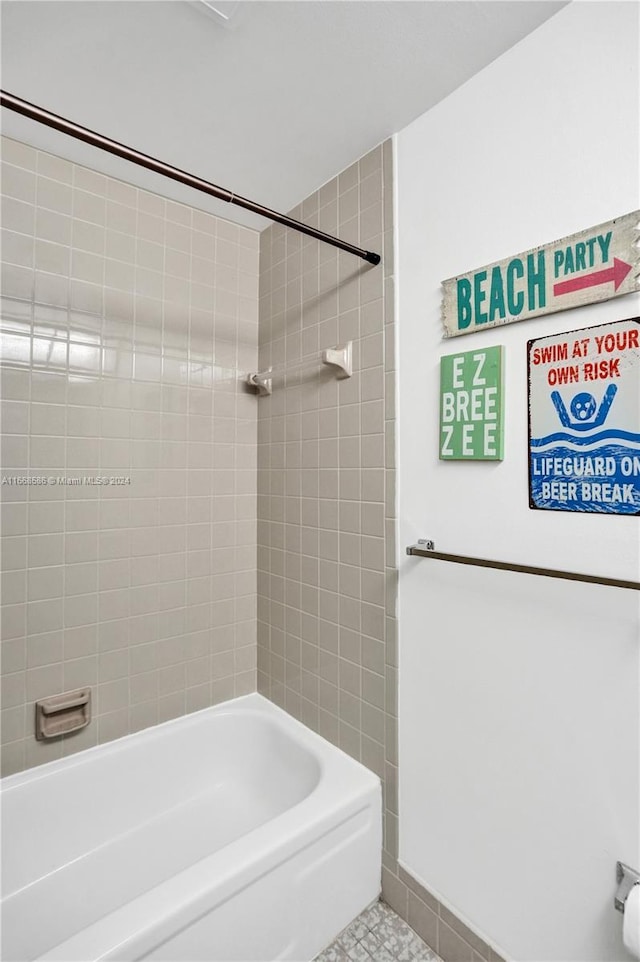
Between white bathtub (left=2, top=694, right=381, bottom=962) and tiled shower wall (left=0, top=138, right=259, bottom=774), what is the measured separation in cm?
14

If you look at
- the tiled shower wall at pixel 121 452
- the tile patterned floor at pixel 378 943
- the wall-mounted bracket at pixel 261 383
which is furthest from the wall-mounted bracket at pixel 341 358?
the tile patterned floor at pixel 378 943

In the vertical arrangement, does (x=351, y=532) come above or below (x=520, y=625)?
above

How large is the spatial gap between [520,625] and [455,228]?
1.04m

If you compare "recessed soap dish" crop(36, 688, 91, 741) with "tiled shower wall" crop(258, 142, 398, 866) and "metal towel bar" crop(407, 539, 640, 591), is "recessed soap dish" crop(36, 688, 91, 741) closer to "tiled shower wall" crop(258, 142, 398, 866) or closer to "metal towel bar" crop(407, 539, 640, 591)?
"tiled shower wall" crop(258, 142, 398, 866)

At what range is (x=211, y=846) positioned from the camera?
5.17 ft

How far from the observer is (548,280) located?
3.52ft

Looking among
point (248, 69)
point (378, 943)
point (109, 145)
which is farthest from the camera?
point (378, 943)

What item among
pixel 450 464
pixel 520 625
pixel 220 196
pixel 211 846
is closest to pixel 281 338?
pixel 220 196

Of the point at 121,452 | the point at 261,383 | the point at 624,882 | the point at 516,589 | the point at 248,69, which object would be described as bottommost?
the point at 624,882

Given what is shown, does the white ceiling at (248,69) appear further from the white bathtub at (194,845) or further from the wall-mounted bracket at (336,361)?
the white bathtub at (194,845)

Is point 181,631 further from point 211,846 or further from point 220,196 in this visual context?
point 220,196

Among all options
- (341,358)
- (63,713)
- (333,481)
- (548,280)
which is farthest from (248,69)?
(63,713)

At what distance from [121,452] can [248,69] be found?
3.91ft

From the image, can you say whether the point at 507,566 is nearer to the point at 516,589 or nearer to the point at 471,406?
the point at 516,589
